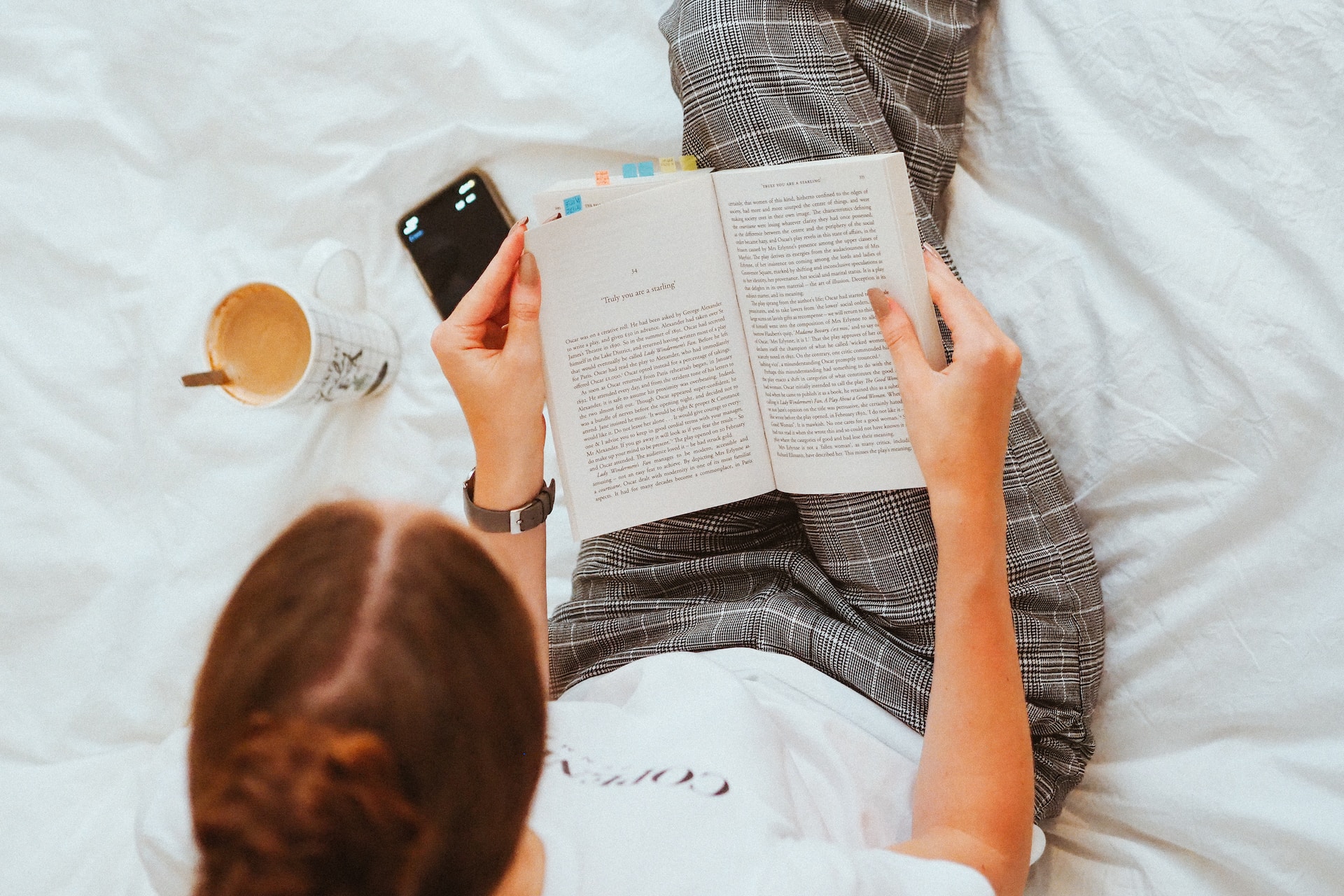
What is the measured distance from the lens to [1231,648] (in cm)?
59

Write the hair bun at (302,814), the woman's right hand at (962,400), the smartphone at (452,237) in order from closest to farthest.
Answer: the hair bun at (302,814)
the woman's right hand at (962,400)
the smartphone at (452,237)

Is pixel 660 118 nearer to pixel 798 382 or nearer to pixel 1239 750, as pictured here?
pixel 798 382

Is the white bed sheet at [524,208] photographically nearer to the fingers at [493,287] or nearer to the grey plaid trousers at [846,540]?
the grey plaid trousers at [846,540]

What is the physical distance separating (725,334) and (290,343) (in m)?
0.35

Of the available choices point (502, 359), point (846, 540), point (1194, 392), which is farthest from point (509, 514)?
point (1194, 392)

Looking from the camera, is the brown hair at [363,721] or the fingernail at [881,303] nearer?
the brown hair at [363,721]

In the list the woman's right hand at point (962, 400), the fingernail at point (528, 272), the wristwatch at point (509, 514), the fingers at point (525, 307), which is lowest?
the wristwatch at point (509, 514)

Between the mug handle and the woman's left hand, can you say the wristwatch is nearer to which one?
the woman's left hand

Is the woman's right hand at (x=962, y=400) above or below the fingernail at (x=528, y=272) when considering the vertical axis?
below

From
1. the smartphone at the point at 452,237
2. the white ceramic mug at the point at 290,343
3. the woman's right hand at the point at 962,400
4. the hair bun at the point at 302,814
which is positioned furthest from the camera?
the smartphone at the point at 452,237

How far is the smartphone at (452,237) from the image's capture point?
806 mm

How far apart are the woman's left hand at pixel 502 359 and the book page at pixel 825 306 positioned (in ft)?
0.45

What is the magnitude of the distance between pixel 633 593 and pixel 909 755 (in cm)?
23

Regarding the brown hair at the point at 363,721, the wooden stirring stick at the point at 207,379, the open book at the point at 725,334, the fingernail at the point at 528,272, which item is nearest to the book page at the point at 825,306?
the open book at the point at 725,334
